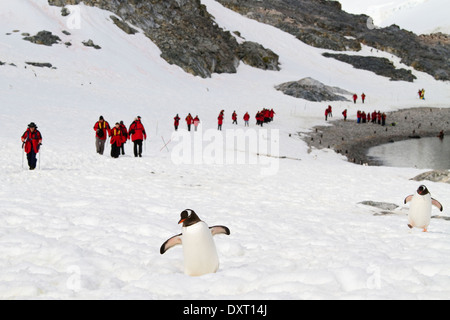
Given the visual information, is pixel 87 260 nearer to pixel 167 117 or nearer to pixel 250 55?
pixel 167 117

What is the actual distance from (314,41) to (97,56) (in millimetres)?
45003

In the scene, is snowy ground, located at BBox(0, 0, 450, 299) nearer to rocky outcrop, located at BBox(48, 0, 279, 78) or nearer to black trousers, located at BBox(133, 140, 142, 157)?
black trousers, located at BBox(133, 140, 142, 157)

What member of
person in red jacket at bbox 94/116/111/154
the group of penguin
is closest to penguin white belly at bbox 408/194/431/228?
the group of penguin

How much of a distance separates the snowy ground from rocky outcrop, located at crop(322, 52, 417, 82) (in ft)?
134

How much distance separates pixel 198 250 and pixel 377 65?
67.6 meters

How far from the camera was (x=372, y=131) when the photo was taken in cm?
3403

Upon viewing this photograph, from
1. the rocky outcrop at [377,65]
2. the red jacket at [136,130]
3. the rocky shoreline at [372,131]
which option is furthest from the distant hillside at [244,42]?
the red jacket at [136,130]

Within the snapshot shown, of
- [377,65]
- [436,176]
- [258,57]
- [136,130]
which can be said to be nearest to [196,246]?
[136,130]

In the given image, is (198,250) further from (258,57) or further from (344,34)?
(344,34)

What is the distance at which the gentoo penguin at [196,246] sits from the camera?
4723 millimetres

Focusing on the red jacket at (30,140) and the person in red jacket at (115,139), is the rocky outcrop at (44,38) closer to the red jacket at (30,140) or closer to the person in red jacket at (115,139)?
the person in red jacket at (115,139)

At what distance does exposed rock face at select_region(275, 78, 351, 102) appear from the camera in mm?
46156

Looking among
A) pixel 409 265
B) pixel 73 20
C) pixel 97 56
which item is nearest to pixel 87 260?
pixel 409 265

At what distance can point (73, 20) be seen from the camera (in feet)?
142
